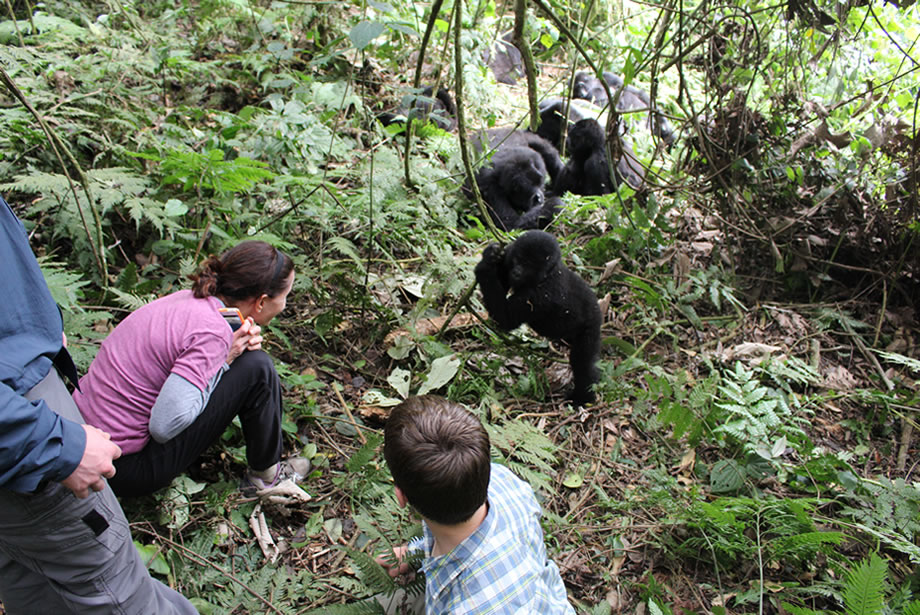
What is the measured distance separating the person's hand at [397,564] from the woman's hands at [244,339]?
112 cm

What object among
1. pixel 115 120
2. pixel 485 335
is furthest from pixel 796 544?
pixel 115 120

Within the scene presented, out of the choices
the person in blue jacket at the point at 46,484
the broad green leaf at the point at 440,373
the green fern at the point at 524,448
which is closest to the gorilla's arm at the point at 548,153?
the broad green leaf at the point at 440,373

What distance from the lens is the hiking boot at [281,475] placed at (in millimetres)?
3002

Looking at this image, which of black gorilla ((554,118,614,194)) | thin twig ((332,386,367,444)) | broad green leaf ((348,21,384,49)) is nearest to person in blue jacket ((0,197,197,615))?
thin twig ((332,386,367,444))

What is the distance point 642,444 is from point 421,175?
95.7 inches

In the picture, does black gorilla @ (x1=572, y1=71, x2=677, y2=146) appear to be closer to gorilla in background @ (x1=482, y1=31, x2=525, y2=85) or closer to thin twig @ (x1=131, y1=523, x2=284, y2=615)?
gorilla in background @ (x1=482, y1=31, x2=525, y2=85)

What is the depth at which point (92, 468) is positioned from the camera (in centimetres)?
180

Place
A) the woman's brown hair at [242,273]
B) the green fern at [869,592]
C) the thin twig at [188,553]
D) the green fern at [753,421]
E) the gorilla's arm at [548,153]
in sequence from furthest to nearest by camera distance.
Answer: the gorilla's arm at [548,153] < the green fern at [753,421] < the woman's brown hair at [242,273] < the thin twig at [188,553] < the green fern at [869,592]

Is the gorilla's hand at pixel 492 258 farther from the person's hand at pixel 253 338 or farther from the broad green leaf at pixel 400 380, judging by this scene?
the person's hand at pixel 253 338

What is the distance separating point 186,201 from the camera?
4121mm

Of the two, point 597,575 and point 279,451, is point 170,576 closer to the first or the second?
point 279,451

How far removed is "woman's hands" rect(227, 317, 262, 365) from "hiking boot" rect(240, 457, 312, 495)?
A: 2.12ft

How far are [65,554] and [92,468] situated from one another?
33 cm

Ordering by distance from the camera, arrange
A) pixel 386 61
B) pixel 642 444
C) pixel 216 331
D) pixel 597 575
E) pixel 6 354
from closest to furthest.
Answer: pixel 6 354, pixel 216 331, pixel 597 575, pixel 642 444, pixel 386 61
